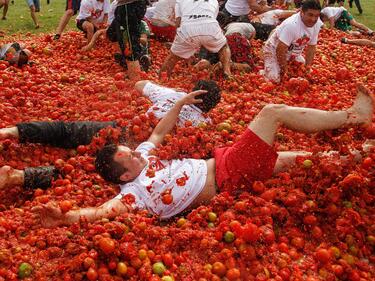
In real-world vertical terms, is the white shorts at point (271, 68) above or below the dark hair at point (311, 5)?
below

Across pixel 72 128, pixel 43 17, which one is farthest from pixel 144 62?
pixel 43 17

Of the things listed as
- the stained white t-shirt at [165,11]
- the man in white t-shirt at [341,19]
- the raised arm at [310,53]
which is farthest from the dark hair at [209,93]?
the man in white t-shirt at [341,19]

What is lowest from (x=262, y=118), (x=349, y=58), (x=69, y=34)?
(x=349, y=58)

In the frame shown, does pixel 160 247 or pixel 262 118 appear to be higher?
pixel 262 118

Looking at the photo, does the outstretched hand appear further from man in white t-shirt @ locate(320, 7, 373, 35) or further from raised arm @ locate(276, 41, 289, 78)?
man in white t-shirt @ locate(320, 7, 373, 35)

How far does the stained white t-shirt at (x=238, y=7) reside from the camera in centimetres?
965

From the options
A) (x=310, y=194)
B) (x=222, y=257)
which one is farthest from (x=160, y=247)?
(x=310, y=194)

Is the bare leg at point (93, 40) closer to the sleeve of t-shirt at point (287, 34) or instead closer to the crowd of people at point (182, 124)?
the crowd of people at point (182, 124)

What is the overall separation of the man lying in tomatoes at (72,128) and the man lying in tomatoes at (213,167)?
682mm

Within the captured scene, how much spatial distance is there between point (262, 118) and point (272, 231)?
1.01 meters

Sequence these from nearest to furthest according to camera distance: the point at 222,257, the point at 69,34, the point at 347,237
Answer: the point at 222,257
the point at 347,237
the point at 69,34

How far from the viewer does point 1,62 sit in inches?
280

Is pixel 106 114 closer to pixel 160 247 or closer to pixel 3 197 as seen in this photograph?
pixel 3 197

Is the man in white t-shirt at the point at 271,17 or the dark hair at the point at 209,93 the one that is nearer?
the dark hair at the point at 209,93
